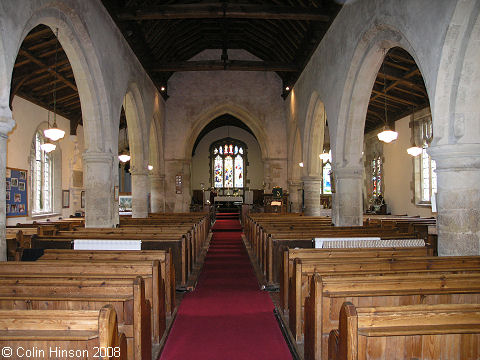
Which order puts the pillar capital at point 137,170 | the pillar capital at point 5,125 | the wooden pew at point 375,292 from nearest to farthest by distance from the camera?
the wooden pew at point 375,292 → the pillar capital at point 5,125 → the pillar capital at point 137,170

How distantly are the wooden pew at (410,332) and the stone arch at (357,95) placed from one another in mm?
5003

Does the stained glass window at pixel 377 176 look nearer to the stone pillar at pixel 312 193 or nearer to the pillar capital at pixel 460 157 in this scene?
the stone pillar at pixel 312 193

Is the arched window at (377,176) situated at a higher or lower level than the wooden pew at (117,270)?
higher

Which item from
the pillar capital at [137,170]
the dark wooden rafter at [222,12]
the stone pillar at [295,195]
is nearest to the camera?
the dark wooden rafter at [222,12]

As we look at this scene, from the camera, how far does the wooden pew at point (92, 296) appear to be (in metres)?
2.46

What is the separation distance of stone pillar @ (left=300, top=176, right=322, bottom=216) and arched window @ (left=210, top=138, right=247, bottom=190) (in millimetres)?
11706

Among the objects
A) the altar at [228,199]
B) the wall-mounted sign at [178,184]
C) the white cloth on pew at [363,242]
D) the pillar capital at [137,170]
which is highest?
the pillar capital at [137,170]

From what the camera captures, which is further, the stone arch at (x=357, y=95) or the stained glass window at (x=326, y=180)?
the stained glass window at (x=326, y=180)

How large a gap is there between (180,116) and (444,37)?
1248 centimetres

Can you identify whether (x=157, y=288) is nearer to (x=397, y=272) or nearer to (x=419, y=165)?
A: (x=397, y=272)

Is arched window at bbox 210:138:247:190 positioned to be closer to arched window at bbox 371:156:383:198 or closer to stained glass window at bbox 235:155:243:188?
stained glass window at bbox 235:155:243:188

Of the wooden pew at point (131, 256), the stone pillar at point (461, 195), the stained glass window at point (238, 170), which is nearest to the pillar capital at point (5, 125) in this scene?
the wooden pew at point (131, 256)

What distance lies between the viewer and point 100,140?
7578mm

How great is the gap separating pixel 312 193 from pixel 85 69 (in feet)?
23.5
